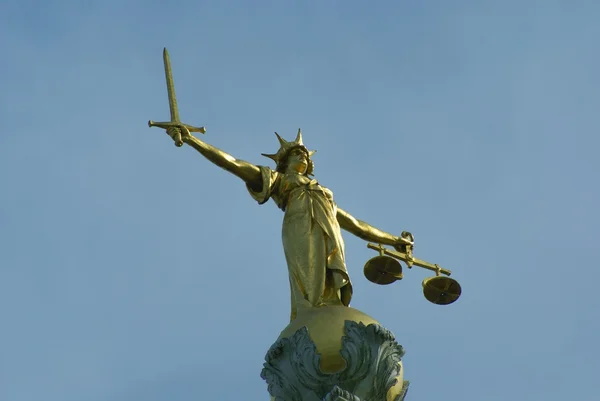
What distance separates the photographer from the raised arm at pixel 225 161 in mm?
23406

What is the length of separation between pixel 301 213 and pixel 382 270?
1876 mm

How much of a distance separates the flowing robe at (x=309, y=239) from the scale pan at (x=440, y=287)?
1837mm

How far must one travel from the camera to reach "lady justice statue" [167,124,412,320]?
2275 centimetres

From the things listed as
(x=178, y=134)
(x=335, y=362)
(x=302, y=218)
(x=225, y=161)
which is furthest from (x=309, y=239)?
(x=335, y=362)

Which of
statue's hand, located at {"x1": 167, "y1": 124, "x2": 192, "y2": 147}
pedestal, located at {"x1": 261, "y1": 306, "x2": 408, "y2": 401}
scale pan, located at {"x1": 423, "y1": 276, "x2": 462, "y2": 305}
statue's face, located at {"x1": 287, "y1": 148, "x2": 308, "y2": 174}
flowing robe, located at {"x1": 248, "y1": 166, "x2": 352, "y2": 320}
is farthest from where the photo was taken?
scale pan, located at {"x1": 423, "y1": 276, "x2": 462, "y2": 305}

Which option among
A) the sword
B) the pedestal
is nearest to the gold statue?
Answer: the sword

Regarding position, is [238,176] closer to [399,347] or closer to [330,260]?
[330,260]

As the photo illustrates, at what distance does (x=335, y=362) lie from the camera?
21.1 meters

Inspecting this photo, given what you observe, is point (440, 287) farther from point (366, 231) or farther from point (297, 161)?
point (297, 161)

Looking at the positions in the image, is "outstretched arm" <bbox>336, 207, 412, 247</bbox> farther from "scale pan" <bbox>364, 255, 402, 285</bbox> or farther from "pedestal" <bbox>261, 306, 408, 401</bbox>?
"pedestal" <bbox>261, 306, 408, 401</bbox>

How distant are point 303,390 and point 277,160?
466 centimetres

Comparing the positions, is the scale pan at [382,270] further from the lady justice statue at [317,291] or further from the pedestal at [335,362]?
the pedestal at [335,362]

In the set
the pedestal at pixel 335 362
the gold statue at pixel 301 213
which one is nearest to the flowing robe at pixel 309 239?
the gold statue at pixel 301 213

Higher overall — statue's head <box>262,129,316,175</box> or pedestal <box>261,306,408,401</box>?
statue's head <box>262,129,316,175</box>
